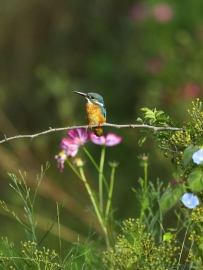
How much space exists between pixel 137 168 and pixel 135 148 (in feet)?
1.45

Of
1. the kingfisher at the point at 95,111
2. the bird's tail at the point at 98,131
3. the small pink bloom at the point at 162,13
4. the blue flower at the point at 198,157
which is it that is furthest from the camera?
the small pink bloom at the point at 162,13

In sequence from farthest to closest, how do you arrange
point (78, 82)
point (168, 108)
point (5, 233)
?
point (78, 82) → point (168, 108) → point (5, 233)

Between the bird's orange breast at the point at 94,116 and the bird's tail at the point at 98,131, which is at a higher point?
the bird's orange breast at the point at 94,116

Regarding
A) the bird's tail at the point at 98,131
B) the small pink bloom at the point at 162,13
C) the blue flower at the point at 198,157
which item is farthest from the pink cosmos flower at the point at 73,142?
the small pink bloom at the point at 162,13

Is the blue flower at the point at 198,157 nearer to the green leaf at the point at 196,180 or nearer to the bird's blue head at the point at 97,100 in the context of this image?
the green leaf at the point at 196,180

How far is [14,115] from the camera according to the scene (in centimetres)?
775

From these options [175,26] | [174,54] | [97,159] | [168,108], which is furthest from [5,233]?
[175,26]

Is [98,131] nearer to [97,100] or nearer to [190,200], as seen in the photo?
[97,100]

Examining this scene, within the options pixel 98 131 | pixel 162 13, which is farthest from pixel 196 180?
pixel 162 13

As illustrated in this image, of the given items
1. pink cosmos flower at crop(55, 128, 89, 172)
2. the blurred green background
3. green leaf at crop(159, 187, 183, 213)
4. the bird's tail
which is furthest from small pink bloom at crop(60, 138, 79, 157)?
the blurred green background

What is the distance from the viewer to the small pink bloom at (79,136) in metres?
2.82

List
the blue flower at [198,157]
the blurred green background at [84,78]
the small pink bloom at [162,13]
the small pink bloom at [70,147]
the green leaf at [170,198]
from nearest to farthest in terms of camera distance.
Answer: the blue flower at [198,157] → the green leaf at [170,198] → the small pink bloom at [70,147] → the blurred green background at [84,78] → the small pink bloom at [162,13]

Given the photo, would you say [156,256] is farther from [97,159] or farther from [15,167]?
[97,159]

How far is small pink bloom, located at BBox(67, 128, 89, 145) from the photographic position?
282 centimetres
